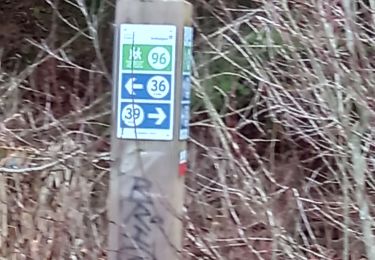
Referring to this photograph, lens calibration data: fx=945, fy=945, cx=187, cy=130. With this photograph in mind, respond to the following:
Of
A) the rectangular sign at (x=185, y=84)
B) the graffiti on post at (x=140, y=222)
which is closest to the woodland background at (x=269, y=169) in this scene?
the graffiti on post at (x=140, y=222)

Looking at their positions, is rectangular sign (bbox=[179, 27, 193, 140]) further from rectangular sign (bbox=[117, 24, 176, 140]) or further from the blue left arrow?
the blue left arrow

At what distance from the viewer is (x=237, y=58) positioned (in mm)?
6273

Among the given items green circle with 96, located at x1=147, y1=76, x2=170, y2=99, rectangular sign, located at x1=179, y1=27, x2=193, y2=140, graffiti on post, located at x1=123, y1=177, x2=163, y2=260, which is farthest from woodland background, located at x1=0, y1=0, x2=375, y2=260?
green circle with 96, located at x1=147, y1=76, x2=170, y2=99

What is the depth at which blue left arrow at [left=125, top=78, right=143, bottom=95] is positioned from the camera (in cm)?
325

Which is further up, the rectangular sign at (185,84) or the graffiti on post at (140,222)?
the rectangular sign at (185,84)

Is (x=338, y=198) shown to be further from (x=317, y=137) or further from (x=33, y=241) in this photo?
(x=33, y=241)

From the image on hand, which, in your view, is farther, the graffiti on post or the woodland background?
the woodland background

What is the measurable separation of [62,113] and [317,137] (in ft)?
7.12

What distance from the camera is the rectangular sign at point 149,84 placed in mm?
3246

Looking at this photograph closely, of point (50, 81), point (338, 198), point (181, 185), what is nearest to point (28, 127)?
point (50, 81)

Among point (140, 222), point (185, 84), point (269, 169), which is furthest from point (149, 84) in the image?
point (269, 169)

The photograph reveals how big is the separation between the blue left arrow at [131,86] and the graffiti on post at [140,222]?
311mm

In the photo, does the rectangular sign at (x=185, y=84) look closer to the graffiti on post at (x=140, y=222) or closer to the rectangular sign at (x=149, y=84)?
the rectangular sign at (x=149, y=84)

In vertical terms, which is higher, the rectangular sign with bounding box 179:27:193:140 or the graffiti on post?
the rectangular sign with bounding box 179:27:193:140
